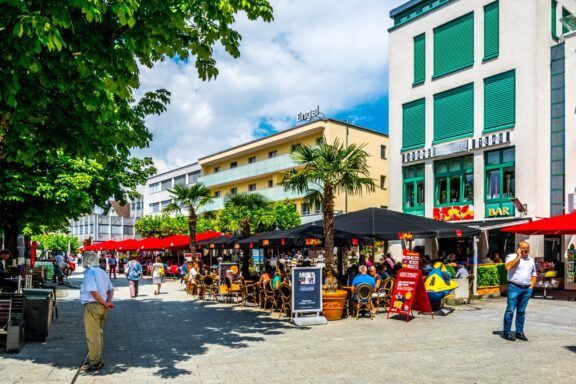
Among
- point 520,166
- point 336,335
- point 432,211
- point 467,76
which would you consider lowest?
point 336,335

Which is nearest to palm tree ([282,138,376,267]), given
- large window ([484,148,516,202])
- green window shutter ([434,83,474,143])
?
large window ([484,148,516,202])

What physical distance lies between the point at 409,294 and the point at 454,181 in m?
13.1

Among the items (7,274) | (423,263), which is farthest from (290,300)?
(7,274)

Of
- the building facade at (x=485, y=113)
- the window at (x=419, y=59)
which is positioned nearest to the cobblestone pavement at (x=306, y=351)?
the building facade at (x=485, y=113)

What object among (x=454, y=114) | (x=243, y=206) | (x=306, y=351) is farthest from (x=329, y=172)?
(x=243, y=206)

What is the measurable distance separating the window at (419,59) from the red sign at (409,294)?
50.9 ft

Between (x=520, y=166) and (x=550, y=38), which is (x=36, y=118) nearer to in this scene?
(x=520, y=166)

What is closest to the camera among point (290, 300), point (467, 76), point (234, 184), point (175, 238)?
point (290, 300)

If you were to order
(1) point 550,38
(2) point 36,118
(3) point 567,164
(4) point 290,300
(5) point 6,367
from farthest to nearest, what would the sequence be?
(1) point 550,38 < (3) point 567,164 < (4) point 290,300 < (2) point 36,118 < (5) point 6,367

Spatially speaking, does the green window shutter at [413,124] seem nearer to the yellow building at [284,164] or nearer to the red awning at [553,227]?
the red awning at [553,227]

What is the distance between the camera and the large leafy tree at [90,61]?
5672mm

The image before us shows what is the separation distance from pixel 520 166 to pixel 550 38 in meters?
5.53

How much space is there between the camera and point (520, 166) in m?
20.6

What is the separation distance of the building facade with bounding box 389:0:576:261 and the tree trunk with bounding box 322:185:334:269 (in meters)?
9.20
